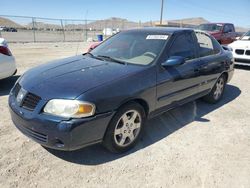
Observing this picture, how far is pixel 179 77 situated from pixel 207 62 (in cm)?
111

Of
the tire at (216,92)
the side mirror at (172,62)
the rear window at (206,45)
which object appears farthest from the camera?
the tire at (216,92)

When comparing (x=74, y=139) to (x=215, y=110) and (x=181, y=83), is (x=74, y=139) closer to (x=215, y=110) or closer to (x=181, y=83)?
(x=181, y=83)

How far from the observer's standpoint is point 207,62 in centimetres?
480

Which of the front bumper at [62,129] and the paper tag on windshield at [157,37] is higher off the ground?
the paper tag on windshield at [157,37]

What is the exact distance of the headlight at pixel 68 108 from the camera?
2.75 meters

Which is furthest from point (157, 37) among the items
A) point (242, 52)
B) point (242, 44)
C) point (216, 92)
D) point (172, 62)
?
point (242, 44)

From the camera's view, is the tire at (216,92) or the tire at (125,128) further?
the tire at (216,92)

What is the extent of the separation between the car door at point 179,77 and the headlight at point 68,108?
4.06 feet

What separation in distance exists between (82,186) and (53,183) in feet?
1.05

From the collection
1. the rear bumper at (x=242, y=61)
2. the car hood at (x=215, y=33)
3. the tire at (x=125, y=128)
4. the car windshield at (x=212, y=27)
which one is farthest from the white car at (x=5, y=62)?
the car windshield at (x=212, y=27)

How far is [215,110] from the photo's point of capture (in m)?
5.17

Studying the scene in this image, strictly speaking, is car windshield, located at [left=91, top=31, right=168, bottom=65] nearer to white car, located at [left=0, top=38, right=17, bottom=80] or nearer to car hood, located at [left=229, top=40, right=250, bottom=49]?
white car, located at [left=0, top=38, right=17, bottom=80]

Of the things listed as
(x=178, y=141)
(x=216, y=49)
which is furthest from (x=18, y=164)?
(x=216, y=49)

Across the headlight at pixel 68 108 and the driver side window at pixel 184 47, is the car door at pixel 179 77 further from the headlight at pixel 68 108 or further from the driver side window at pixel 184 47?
the headlight at pixel 68 108
